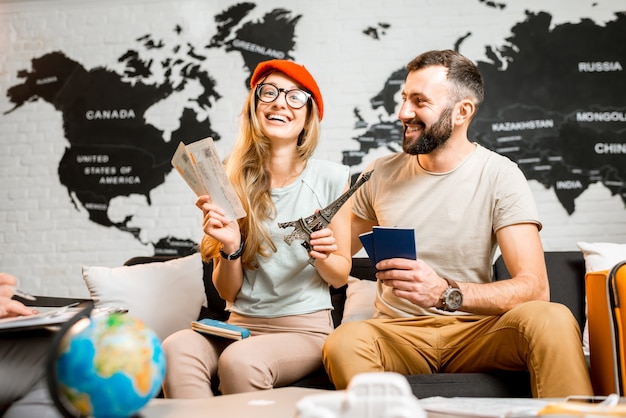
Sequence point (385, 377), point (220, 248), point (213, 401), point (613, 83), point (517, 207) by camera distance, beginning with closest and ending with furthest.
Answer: point (385, 377) → point (213, 401) → point (517, 207) → point (220, 248) → point (613, 83)

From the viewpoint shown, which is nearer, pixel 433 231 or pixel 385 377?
pixel 385 377

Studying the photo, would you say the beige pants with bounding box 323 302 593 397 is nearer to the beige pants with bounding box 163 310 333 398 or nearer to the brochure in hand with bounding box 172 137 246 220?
the beige pants with bounding box 163 310 333 398

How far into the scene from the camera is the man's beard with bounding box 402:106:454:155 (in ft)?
6.92

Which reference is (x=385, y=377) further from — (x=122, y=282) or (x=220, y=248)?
(x=122, y=282)

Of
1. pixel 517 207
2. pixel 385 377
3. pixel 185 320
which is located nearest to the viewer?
pixel 385 377

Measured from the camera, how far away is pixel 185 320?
2506mm

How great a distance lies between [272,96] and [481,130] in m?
1.98

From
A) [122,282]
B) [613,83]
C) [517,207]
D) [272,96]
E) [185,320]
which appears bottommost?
[185,320]

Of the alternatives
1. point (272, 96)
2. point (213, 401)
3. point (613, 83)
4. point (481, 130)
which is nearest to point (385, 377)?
point (213, 401)

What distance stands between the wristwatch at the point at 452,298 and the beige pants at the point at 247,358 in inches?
18.0

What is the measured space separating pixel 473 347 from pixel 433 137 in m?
0.73

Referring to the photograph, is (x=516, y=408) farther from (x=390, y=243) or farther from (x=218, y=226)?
(x=218, y=226)

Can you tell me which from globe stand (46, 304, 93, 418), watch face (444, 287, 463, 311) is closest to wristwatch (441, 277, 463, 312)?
watch face (444, 287, 463, 311)

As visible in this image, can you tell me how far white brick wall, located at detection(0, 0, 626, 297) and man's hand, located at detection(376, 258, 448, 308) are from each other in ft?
7.21
